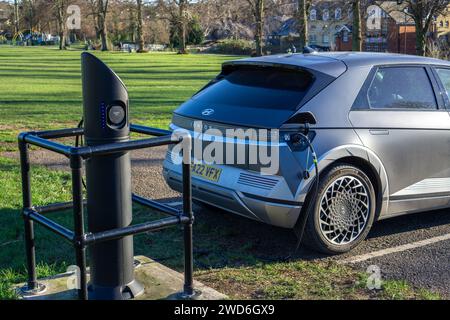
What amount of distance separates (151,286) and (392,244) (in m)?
2.53

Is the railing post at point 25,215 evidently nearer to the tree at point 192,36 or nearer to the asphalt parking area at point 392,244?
the asphalt parking area at point 392,244

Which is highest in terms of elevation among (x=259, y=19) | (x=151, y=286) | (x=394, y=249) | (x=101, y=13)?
(x=101, y=13)

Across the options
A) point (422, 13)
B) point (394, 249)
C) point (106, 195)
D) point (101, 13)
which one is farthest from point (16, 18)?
point (106, 195)

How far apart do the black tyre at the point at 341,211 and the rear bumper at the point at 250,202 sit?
25 cm

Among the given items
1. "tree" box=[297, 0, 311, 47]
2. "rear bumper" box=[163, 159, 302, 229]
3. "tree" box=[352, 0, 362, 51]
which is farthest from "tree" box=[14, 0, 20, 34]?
"rear bumper" box=[163, 159, 302, 229]

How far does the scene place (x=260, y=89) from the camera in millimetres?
5605

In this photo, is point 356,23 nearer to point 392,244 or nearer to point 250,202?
point 392,244

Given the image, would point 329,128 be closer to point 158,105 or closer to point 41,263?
point 41,263

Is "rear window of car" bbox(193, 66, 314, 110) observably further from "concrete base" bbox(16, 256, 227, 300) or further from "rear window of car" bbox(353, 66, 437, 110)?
"concrete base" bbox(16, 256, 227, 300)

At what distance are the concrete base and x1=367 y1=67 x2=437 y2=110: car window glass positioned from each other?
2.46m

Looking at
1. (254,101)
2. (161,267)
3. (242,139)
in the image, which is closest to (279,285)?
(161,267)

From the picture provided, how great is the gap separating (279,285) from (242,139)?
128cm

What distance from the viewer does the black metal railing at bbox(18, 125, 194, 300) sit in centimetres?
347
